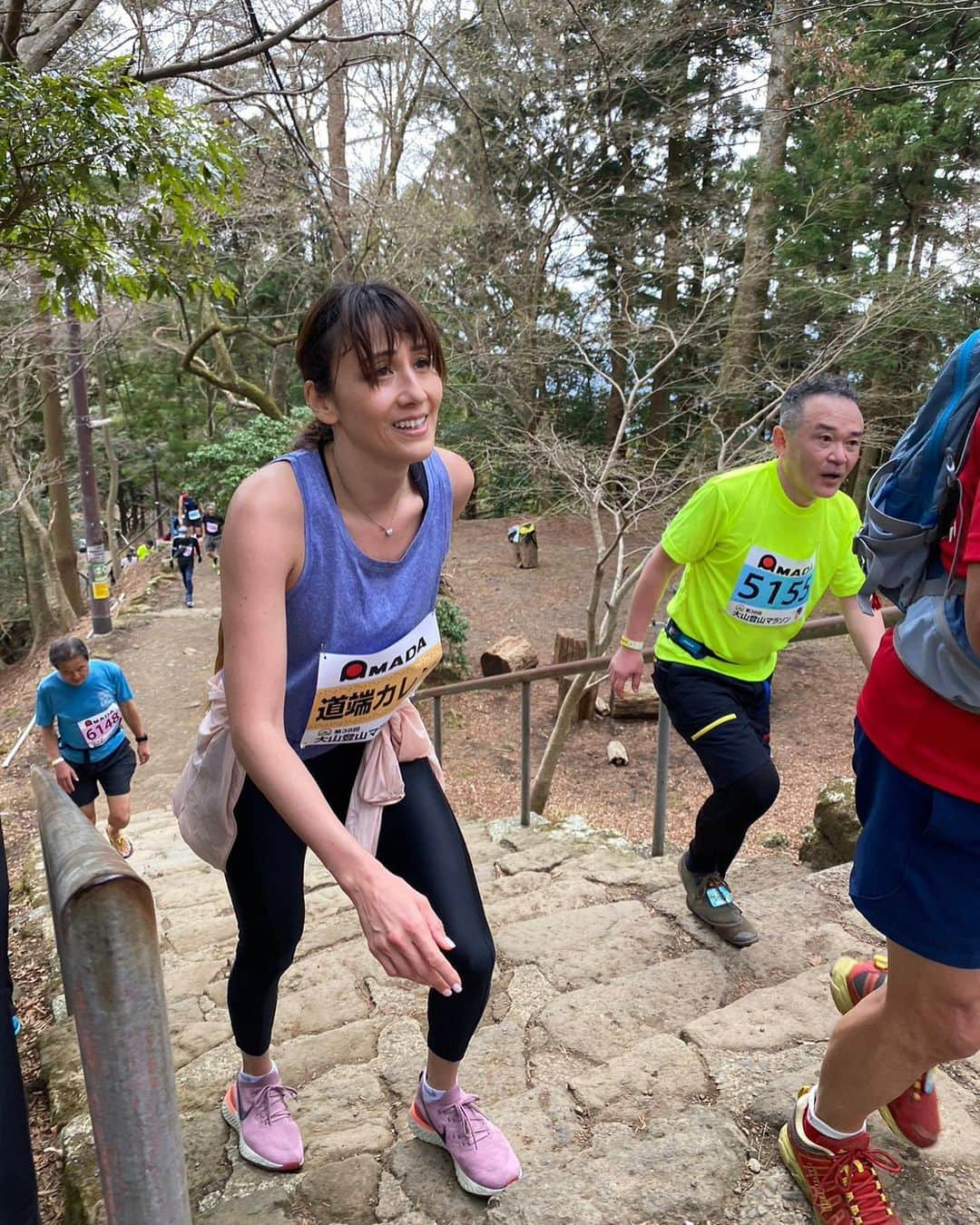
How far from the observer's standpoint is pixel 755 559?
8.50ft

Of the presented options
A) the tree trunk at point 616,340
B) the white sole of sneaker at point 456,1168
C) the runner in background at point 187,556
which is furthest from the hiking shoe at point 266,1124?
the runner in background at point 187,556

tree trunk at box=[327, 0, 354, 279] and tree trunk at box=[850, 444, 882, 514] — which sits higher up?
tree trunk at box=[327, 0, 354, 279]

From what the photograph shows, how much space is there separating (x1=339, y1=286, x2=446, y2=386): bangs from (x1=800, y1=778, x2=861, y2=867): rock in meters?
2.86

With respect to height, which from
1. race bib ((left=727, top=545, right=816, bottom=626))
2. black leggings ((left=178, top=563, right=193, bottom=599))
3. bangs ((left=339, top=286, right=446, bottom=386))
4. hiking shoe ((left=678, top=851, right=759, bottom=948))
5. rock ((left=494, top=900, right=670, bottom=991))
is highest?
bangs ((left=339, top=286, right=446, bottom=386))

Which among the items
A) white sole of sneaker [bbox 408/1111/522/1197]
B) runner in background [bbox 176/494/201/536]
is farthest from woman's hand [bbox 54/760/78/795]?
runner in background [bbox 176/494/201/536]

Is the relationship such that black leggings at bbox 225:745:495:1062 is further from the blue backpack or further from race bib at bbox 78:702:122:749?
race bib at bbox 78:702:122:749

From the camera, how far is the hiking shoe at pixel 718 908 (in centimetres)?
271

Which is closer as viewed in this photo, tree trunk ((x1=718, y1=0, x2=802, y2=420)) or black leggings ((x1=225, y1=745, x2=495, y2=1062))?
black leggings ((x1=225, y1=745, x2=495, y2=1062))

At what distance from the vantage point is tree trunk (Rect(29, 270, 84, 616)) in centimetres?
1355

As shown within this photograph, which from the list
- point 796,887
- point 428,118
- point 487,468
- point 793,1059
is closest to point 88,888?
point 793,1059

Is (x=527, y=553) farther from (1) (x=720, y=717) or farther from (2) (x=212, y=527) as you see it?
(1) (x=720, y=717)

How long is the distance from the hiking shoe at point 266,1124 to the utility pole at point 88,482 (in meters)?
12.0

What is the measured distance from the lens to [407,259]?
1110cm

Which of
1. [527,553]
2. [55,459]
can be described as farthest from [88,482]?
[527,553]
